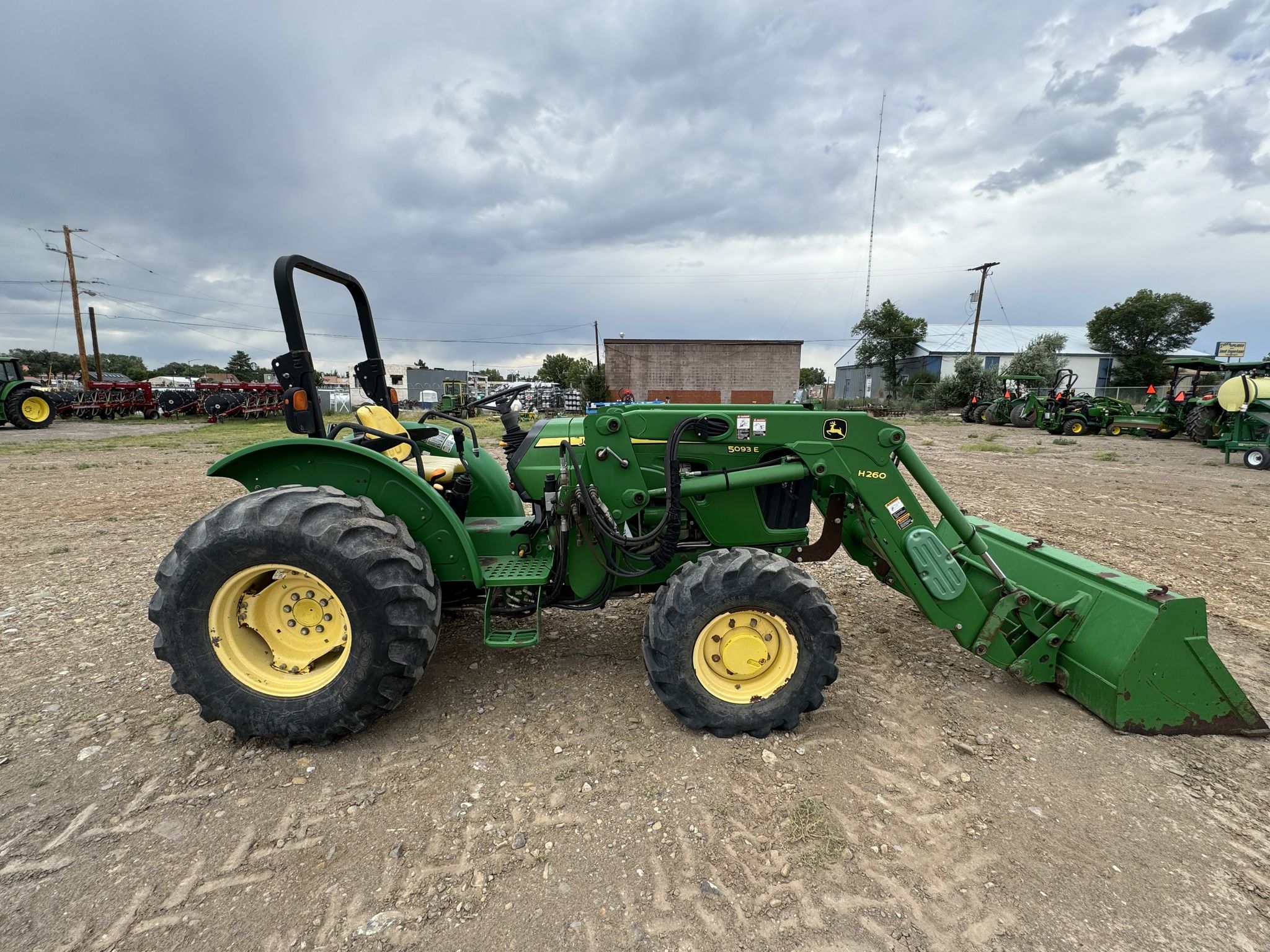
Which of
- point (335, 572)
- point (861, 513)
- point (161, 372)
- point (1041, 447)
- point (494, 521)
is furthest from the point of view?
point (161, 372)

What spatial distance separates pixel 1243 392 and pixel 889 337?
1088 inches

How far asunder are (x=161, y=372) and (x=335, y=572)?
3592 inches

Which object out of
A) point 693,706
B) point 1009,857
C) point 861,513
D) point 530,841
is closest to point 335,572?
point 530,841

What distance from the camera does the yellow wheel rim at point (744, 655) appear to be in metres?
2.79

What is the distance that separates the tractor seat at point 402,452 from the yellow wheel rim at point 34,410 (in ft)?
75.5

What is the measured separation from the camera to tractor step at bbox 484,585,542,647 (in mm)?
2875

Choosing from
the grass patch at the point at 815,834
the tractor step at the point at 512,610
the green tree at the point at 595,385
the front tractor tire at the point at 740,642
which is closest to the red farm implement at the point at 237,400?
the green tree at the point at 595,385

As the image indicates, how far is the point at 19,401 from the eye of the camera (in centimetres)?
1867

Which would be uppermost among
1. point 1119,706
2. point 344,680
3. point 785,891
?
point 344,680

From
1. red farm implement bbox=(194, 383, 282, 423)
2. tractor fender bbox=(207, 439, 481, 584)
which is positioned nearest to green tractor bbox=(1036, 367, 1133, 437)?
tractor fender bbox=(207, 439, 481, 584)

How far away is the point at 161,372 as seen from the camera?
239ft

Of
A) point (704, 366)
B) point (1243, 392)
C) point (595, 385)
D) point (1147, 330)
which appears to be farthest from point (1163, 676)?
point (1147, 330)

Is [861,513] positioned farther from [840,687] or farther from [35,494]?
[35,494]

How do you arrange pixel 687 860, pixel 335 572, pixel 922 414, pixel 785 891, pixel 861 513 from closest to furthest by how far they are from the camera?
pixel 785 891, pixel 687 860, pixel 335 572, pixel 861 513, pixel 922 414
